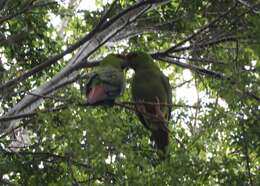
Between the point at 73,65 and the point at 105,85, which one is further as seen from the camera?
the point at 73,65

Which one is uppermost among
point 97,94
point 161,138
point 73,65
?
point 73,65

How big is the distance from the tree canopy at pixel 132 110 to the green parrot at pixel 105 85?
0.41 feet

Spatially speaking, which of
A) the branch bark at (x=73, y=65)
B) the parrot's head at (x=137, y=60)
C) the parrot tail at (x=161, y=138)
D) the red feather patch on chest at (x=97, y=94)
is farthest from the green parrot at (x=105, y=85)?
the branch bark at (x=73, y=65)

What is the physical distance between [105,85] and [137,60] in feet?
2.27

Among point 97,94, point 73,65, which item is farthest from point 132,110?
point 73,65

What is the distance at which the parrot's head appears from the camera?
17.9ft

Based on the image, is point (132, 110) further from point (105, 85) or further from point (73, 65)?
point (73, 65)

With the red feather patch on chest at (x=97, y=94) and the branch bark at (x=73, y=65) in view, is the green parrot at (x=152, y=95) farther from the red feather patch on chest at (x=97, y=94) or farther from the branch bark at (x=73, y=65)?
the branch bark at (x=73, y=65)

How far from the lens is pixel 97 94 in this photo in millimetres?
4816

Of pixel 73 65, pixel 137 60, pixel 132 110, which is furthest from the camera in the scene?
pixel 73 65

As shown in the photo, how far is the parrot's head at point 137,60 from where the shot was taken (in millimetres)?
5465

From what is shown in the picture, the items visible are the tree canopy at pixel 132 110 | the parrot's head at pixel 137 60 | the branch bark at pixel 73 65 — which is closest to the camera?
the tree canopy at pixel 132 110

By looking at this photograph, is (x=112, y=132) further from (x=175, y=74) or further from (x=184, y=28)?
(x=175, y=74)

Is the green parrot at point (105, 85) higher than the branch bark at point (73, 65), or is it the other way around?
the branch bark at point (73, 65)
